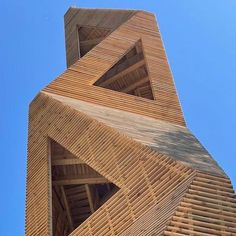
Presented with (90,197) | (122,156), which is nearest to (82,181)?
(90,197)

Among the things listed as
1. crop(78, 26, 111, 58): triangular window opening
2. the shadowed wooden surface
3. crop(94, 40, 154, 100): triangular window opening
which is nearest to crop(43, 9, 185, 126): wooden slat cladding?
crop(94, 40, 154, 100): triangular window opening

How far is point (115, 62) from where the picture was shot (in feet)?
43.5

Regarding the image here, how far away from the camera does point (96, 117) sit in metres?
9.94

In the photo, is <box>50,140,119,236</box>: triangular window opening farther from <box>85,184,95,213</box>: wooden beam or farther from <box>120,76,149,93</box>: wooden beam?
<box>120,76,149,93</box>: wooden beam

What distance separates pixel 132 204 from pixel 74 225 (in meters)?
4.70

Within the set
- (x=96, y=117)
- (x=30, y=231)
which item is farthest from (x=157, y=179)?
(x=30, y=231)

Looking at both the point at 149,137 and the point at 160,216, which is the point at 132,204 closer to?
the point at 160,216

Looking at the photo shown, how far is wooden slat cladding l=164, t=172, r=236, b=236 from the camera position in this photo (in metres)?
6.38

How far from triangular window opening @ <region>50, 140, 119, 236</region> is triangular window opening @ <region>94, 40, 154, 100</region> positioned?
10.9 ft

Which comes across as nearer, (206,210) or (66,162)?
(206,210)

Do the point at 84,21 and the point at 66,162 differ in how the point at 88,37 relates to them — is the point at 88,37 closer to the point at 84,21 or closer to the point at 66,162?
the point at 84,21

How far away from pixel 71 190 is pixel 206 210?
5737 mm

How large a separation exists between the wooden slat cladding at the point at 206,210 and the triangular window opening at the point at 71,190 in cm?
393

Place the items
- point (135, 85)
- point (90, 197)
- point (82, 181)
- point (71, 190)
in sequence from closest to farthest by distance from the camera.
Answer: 1. point (82, 181)
2. point (90, 197)
3. point (71, 190)
4. point (135, 85)
